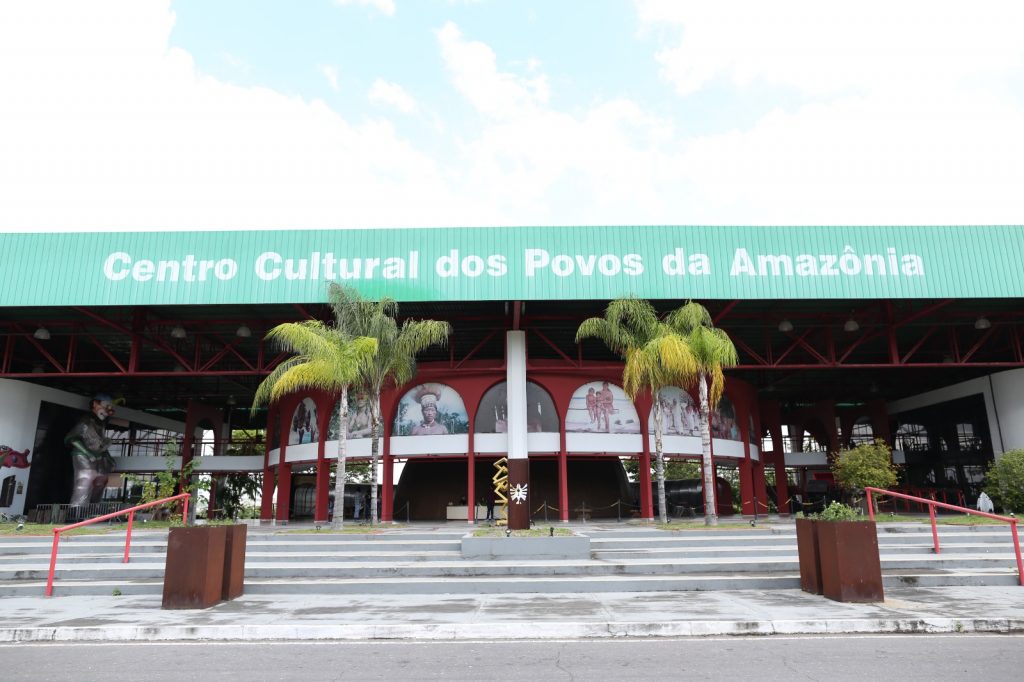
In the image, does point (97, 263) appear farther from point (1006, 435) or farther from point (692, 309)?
point (1006, 435)

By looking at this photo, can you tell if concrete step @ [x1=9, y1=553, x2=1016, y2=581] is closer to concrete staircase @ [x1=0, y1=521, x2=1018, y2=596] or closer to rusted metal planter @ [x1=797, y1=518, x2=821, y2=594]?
concrete staircase @ [x1=0, y1=521, x2=1018, y2=596]

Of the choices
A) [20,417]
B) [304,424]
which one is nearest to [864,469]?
[304,424]

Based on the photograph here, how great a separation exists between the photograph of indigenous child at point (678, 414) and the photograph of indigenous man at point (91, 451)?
1134 inches

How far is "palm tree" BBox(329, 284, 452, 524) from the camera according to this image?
23.1 metres

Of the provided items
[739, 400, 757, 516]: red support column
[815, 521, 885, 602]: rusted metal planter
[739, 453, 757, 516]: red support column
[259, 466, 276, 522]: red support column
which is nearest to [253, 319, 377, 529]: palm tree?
[815, 521, 885, 602]: rusted metal planter

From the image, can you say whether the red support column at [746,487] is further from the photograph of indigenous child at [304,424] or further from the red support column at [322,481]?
the photograph of indigenous child at [304,424]

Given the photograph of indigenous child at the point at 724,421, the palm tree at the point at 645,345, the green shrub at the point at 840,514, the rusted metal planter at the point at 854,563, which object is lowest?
the rusted metal planter at the point at 854,563

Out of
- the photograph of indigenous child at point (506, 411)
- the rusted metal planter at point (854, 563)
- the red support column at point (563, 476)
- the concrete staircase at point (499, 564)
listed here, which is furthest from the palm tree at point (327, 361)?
the rusted metal planter at point (854, 563)

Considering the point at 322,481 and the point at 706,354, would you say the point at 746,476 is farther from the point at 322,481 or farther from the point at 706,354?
the point at 322,481

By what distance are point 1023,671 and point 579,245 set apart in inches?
766

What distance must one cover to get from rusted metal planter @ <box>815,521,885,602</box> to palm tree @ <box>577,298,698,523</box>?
11.1 metres

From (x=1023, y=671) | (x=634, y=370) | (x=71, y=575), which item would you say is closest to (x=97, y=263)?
(x=71, y=575)

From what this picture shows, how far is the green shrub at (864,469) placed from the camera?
92.7 ft

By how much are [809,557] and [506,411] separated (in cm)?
1958
